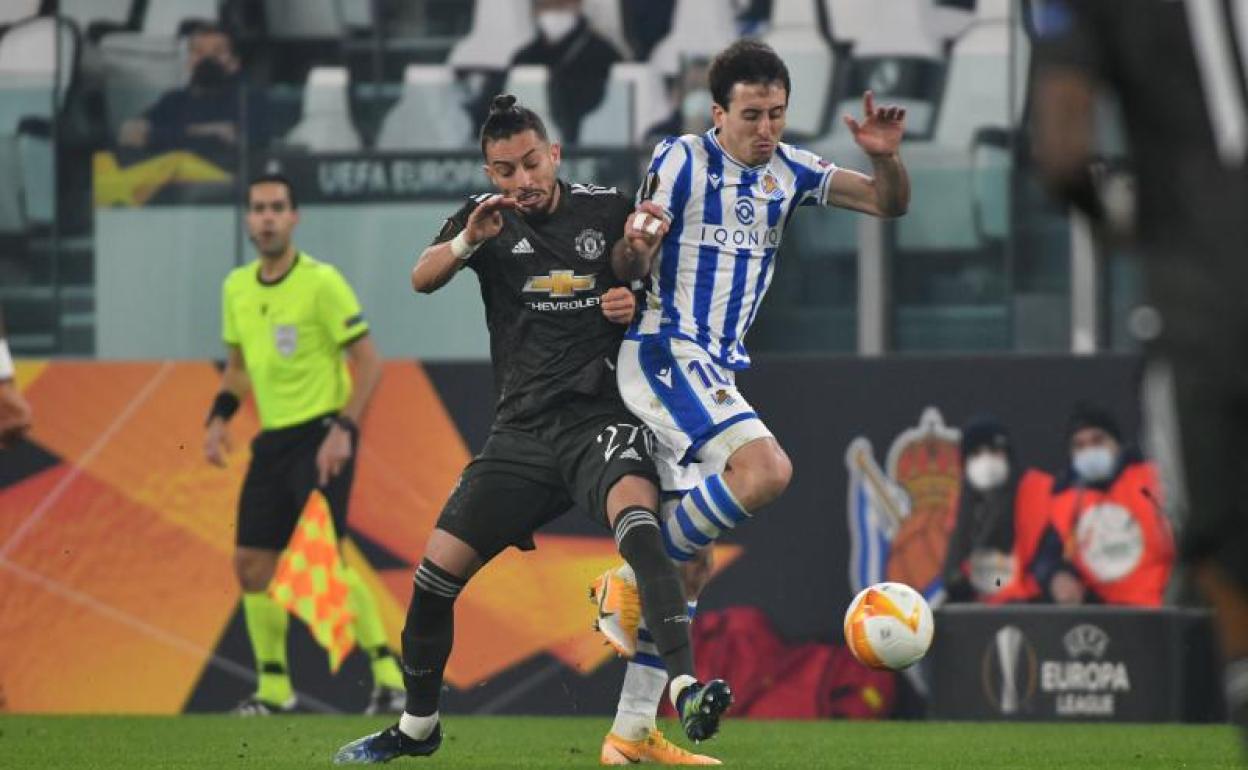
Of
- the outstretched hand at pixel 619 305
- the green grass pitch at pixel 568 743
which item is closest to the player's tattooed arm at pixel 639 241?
the outstretched hand at pixel 619 305

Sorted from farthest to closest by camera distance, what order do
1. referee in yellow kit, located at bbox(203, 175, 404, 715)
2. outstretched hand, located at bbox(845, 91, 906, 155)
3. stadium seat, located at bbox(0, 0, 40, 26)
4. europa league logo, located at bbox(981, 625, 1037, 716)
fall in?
stadium seat, located at bbox(0, 0, 40, 26) → referee in yellow kit, located at bbox(203, 175, 404, 715) → europa league logo, located at bbox(981, 625, 1037, 716) → outstretched hand, located at bbox(845, 91, 906, 155)

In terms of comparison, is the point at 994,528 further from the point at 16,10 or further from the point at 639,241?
the point at 16,10

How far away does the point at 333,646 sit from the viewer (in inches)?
435

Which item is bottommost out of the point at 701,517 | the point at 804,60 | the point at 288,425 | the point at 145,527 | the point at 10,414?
the point at 145,527

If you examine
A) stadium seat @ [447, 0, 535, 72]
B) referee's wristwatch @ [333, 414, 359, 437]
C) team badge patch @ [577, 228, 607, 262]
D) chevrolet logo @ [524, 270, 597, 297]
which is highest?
stadium seat @ [447, 0, 535, 72]

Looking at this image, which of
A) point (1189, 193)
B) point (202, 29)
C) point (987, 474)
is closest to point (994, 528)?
point (987, 474)

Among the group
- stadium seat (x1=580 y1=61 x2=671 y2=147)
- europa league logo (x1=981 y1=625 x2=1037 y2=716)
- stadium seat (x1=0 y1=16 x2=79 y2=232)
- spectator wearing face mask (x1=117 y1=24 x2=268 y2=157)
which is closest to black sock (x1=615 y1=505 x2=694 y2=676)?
europa league logo (x1=981 y1=625 x2=1037 y2=716)

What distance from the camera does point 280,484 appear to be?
10.9 meters

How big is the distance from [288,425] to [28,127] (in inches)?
109

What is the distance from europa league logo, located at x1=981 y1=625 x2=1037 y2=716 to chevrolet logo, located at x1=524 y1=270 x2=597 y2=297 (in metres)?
3.62

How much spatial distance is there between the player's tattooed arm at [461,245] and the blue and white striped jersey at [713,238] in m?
0.58

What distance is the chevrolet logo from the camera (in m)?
7.35

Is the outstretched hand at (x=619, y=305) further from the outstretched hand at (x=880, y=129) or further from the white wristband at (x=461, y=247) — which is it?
the outstretched hand at (x=880, y=129)

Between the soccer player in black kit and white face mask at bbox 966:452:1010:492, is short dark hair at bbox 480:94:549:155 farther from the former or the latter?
white face mask at bbox 966:452:1010:492
